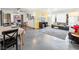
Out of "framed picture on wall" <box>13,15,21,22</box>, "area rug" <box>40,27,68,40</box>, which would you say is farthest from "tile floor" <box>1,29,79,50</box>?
"framed picture on wall" <box>13,15,21,22</box>

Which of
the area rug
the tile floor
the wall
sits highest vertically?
the wall

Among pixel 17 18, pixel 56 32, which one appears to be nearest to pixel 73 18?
pixel 56 32

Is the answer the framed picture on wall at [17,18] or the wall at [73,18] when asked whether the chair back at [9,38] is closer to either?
the framed picture on wall at [17,18]

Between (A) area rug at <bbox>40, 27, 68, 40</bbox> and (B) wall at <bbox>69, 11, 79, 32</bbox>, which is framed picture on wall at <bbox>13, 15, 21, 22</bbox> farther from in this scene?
(B) wall at <bbox>69, 11, 79, 32</bbox>

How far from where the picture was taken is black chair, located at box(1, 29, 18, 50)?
2.54 metres

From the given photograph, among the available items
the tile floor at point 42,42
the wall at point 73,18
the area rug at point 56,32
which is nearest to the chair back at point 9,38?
the tile floor at point 42,42

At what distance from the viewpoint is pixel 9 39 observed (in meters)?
2.65

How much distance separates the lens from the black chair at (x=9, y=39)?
8.35ft

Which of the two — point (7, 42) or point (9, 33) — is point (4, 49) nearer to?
point (7, 42)

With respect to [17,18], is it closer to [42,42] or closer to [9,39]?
[9,39]
